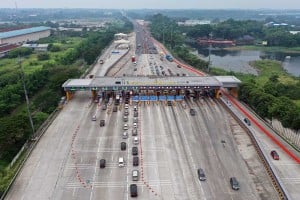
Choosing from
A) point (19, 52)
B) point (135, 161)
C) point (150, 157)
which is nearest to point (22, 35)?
point (19, 52)

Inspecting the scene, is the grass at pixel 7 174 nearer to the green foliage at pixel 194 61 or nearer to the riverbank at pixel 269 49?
the green foliage at pixel 194 61

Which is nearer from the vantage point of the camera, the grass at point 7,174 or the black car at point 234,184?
the black car at point 234,184

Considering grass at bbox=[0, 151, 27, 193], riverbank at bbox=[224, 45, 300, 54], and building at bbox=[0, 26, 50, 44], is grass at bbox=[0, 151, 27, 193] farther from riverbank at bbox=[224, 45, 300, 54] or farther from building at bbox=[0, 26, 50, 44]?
riverbank at bbox=[224, 45, 300, 54]

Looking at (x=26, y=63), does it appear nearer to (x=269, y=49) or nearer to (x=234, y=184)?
(x=234, y=184)

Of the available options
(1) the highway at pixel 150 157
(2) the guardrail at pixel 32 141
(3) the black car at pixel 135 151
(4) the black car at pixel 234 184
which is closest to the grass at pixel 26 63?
(2) the guardrail at pixel 32 141

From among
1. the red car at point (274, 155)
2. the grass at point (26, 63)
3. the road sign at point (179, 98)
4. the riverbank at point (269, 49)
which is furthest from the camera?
the riverbank at point (269, 49)

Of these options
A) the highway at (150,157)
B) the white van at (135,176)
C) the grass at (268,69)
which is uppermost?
the white van at (135,176)

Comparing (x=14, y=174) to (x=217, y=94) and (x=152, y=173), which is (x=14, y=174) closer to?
(x=152, y=173)
